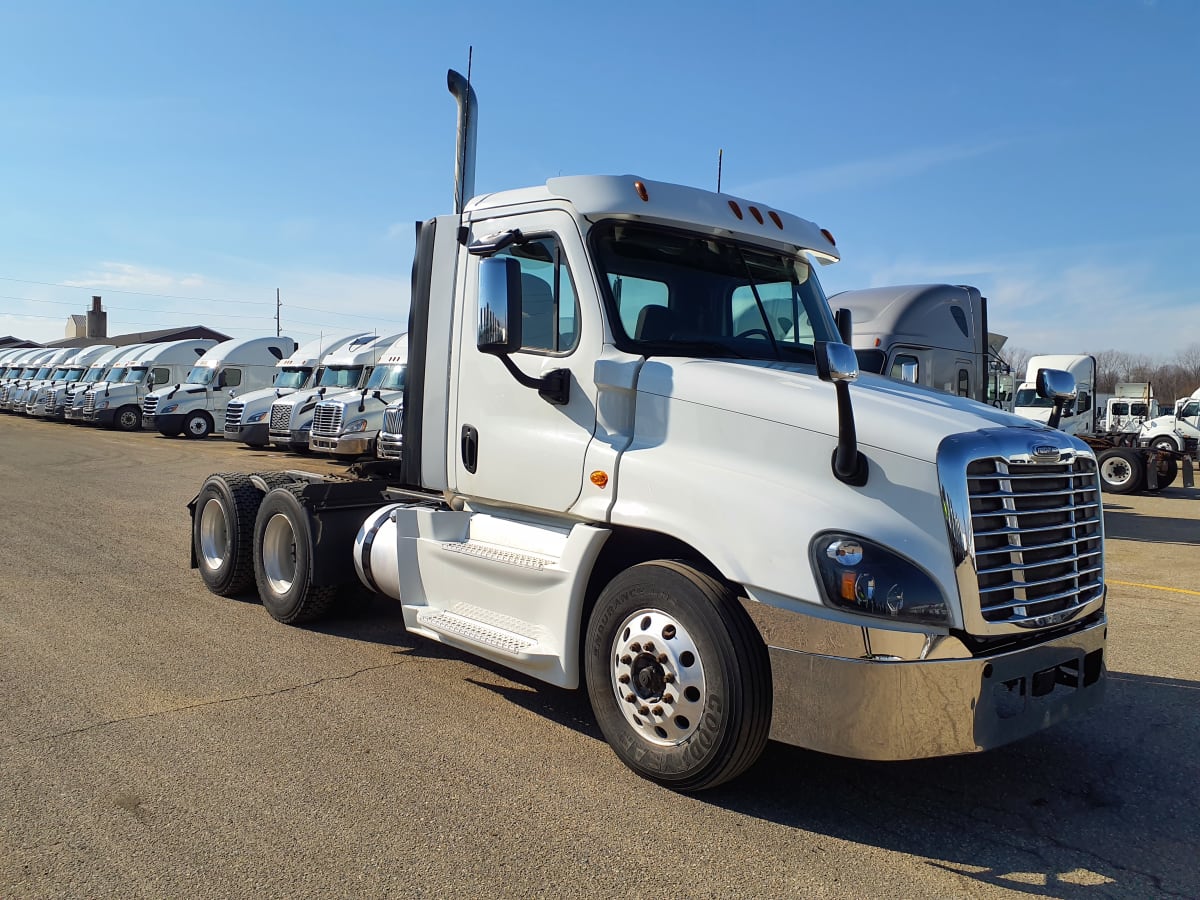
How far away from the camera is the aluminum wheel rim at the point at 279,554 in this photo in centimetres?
680

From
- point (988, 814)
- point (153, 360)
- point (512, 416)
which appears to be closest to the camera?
point (988, 814)

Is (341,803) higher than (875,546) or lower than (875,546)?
lower

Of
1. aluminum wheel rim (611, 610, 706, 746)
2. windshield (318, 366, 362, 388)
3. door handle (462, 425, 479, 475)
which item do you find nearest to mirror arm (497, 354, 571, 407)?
door handle (462, 425, 479, 475)

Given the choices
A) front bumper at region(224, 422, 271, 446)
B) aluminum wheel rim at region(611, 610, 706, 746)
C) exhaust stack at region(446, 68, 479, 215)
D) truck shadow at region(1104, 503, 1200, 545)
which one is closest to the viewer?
aluminum wheel rim at region(611, 610, 706, 746)

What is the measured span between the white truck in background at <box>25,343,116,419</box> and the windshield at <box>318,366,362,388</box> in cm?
1875

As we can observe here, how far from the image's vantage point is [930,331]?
47.0 feet

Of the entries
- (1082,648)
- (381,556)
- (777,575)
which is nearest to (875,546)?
(777,575)

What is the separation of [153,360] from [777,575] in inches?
1378

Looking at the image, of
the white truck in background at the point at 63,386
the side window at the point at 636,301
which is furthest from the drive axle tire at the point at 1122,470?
the white truck in background at the point at 63,386

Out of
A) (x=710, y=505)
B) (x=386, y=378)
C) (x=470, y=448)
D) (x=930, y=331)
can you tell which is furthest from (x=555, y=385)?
(x=386, y=378)

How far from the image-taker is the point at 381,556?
19.2 ft

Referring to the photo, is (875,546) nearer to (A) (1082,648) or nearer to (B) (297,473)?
(A) (1082,648)

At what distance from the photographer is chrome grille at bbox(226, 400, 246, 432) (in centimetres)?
2517

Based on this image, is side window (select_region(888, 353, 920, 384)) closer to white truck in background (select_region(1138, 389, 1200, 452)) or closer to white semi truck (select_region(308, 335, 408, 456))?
white semi truck (select_region(308, 335, 408, 456))
